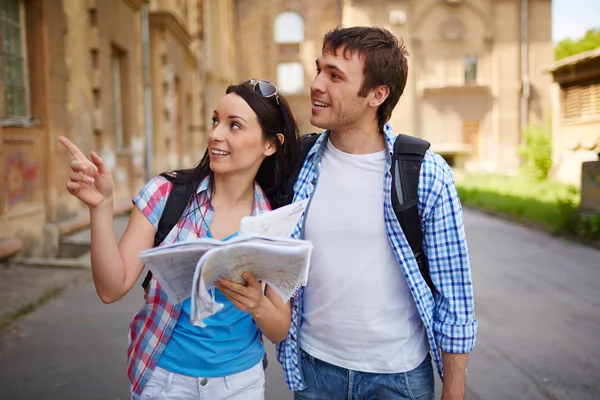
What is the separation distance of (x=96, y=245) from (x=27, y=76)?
720cm

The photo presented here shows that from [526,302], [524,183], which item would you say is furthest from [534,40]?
[526,302]

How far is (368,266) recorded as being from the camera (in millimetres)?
2172

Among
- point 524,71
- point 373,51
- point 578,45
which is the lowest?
point 373,51

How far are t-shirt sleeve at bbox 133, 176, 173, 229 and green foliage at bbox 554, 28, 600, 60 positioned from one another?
41807 mm

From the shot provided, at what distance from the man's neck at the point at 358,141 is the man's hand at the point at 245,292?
748 millimetres

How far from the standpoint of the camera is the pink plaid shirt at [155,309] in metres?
2.03

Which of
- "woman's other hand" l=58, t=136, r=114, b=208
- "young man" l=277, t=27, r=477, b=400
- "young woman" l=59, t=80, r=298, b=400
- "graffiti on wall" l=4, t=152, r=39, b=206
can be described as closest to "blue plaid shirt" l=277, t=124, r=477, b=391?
"young man" l=277, t=27, r=477, b=400

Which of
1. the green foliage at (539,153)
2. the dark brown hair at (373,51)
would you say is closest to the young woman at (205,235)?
the dark brown hair at (373,51)

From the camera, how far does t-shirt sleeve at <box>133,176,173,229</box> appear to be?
2020mm

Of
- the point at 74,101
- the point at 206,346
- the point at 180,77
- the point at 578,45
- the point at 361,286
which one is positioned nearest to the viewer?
the point at 206,346

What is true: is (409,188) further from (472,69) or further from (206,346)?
(472,69)

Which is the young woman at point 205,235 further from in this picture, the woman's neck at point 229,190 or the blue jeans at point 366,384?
the blue jeans at point 366,384

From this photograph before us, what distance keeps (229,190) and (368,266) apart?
0.62m

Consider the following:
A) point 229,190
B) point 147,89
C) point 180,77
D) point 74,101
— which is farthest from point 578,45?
point 229,190
